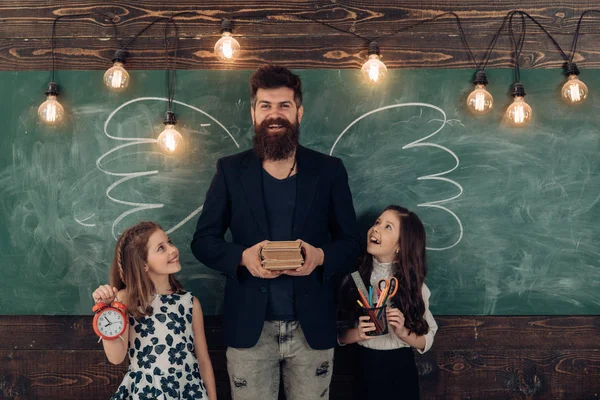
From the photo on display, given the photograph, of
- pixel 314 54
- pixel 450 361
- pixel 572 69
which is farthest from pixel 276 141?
pixel 572 69

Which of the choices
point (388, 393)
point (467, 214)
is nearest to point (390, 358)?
point (388, 393)

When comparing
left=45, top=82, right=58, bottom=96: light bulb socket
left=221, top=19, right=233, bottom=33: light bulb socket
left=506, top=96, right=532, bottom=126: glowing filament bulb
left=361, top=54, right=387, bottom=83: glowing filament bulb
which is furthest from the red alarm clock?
left=506, top=96, right=532, bottom=126: glowing filament bulb

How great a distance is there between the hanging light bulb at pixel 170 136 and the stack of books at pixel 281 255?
37.4 inches

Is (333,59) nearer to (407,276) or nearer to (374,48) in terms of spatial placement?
(374,48)

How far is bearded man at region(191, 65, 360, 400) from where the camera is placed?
2.17 metres

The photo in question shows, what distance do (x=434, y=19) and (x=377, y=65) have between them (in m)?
0.46

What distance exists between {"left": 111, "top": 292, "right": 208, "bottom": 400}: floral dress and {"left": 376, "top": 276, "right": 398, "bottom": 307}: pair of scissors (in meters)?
0.82

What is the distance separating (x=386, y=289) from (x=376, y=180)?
2.50 feet

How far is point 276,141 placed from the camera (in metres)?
2.25

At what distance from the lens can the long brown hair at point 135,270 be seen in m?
2.23

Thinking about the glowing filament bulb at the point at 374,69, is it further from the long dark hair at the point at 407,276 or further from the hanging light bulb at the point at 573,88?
the hanging light bulb at the point at 573,88

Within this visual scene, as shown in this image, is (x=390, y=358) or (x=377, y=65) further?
(x=377, y=65)

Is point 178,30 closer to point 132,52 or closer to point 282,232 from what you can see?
point 132,52

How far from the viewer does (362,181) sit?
2.82m
